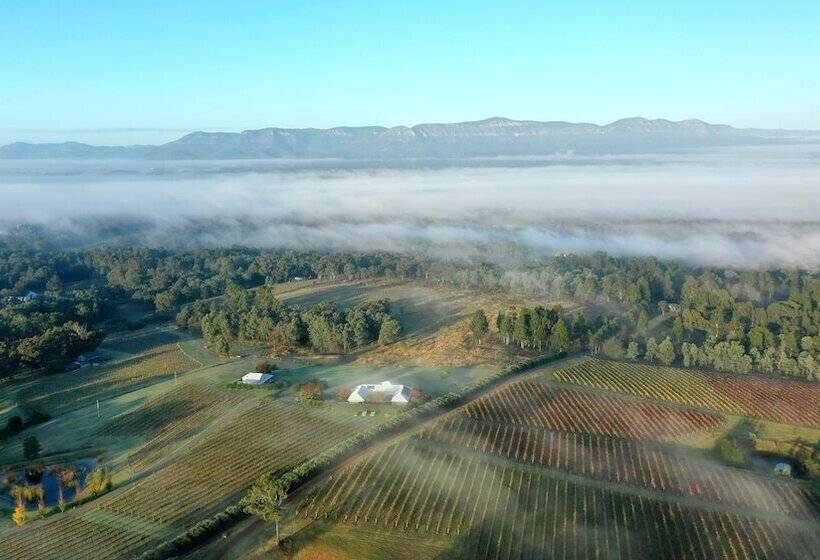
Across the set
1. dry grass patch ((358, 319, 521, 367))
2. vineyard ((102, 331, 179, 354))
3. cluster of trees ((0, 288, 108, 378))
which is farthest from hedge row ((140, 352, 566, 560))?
vineyard ((102, 331, 179, 354))

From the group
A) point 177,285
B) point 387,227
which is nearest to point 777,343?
point 177,285

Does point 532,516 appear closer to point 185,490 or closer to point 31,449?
point 185,490

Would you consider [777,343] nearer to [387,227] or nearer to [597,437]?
[597,437]

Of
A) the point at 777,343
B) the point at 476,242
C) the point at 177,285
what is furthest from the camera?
the point at 476,242

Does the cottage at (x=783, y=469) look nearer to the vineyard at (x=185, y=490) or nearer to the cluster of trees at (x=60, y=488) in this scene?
the vineyard at (x=185, y=490)

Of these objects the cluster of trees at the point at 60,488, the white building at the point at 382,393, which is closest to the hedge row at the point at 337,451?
the white building at the point at 382,393
